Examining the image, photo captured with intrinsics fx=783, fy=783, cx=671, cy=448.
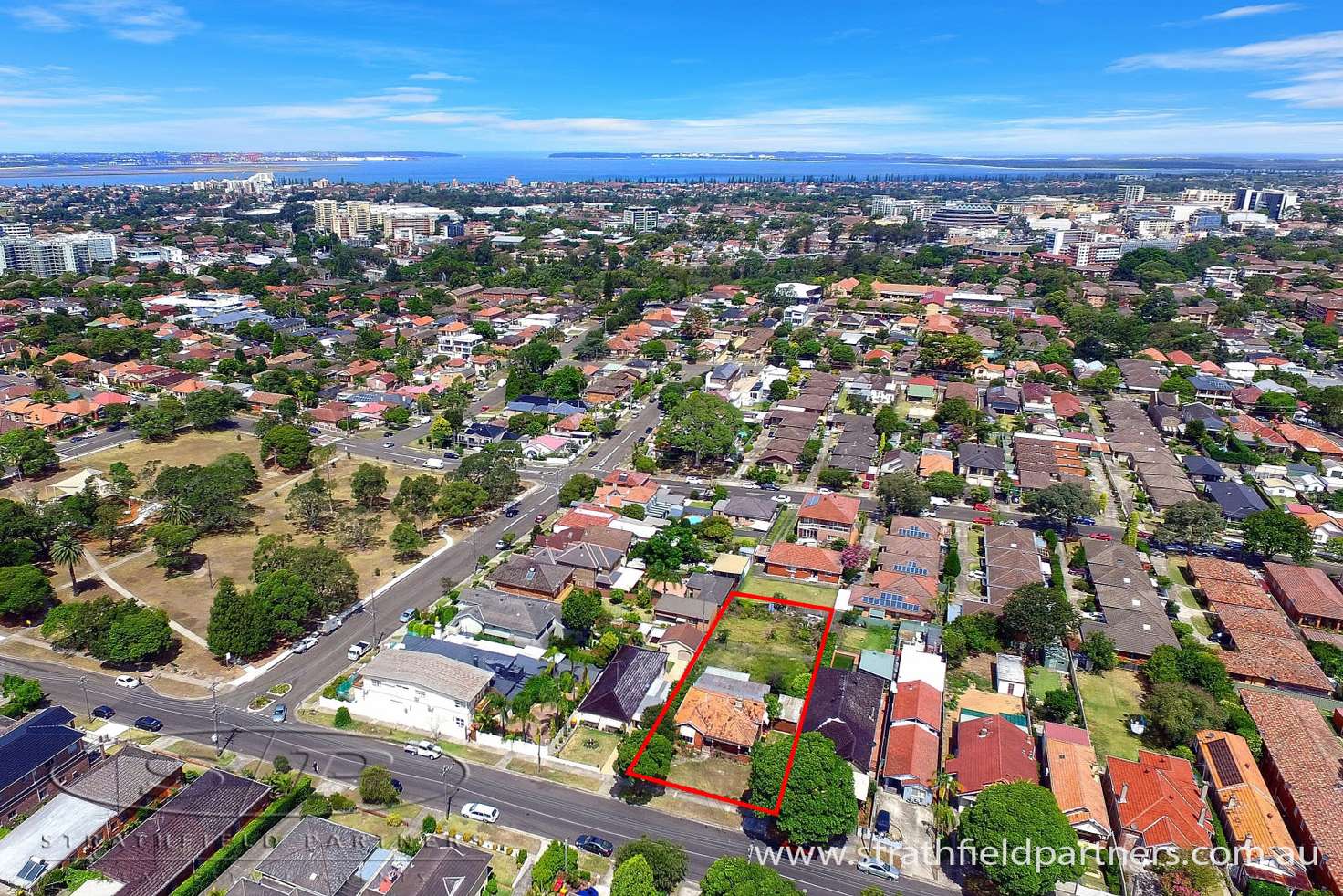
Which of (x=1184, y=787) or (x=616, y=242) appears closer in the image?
(x=1184, y=787)

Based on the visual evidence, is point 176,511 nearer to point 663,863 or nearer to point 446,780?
point 446,780

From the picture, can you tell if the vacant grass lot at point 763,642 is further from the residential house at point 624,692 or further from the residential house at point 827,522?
the residential house at point 827,522

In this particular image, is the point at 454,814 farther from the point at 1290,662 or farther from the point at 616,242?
the point at 616,242

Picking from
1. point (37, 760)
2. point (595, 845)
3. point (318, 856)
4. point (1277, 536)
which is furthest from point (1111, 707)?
point (37, 760)

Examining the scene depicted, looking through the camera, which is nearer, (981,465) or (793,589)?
(793,589)

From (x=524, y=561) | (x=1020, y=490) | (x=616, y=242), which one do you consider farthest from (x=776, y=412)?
(x=616, y=242)

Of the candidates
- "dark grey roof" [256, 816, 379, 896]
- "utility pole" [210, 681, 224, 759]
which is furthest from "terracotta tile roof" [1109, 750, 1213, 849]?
A: "utility pole" [210, 681, 224, 759]

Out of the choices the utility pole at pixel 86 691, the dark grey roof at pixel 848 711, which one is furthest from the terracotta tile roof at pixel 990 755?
the utility pole at pixel 86 691

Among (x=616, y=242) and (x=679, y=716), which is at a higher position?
(x=616, y=242)
